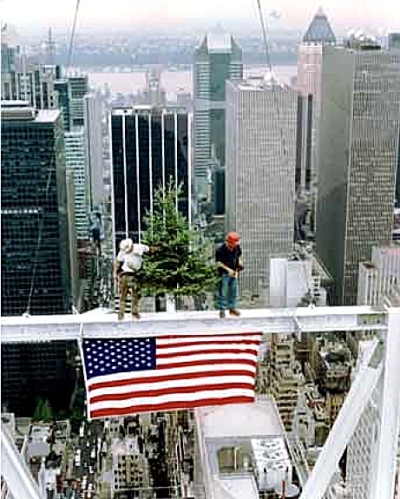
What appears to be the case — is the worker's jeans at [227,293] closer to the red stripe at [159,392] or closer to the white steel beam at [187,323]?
the white steel beam at [187,323]

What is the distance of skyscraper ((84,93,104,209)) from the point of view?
3.65m

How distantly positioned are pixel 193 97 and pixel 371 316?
1.72 m

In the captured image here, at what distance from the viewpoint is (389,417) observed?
2699 mm

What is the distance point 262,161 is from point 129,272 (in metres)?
1.21

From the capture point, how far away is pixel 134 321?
266 centimetres

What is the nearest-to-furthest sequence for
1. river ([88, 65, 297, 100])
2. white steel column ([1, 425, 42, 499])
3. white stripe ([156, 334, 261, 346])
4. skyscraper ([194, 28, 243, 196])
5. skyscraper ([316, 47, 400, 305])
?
white steel column ([1, 425, 42, 499])
white stripe ([156, 334, 261, 346])
skyscraper ([194, 28, 243, 196])
skyscraper ([316, 47, 400, 305])
river ([88, 65, 297, 100])

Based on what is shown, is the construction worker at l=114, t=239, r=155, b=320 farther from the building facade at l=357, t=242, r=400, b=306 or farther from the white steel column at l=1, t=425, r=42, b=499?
the building facade at l=357, t=242, r=400, b=306

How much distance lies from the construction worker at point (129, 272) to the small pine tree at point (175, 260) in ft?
0.15

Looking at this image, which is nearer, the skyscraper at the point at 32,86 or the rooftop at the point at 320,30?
the skyscraper at the point at 32,86

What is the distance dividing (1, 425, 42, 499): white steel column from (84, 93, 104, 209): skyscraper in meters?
1.42

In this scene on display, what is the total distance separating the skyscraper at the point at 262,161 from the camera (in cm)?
351

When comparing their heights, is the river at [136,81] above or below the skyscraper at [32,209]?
above

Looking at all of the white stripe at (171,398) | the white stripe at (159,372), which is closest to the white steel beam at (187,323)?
the white stripe at (159,372)

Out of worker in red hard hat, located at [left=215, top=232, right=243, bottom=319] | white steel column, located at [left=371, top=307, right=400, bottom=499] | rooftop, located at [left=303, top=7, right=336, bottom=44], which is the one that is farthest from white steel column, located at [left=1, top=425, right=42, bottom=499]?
rooftop, located at [left=303, top=7, right=336, bottom=44]
